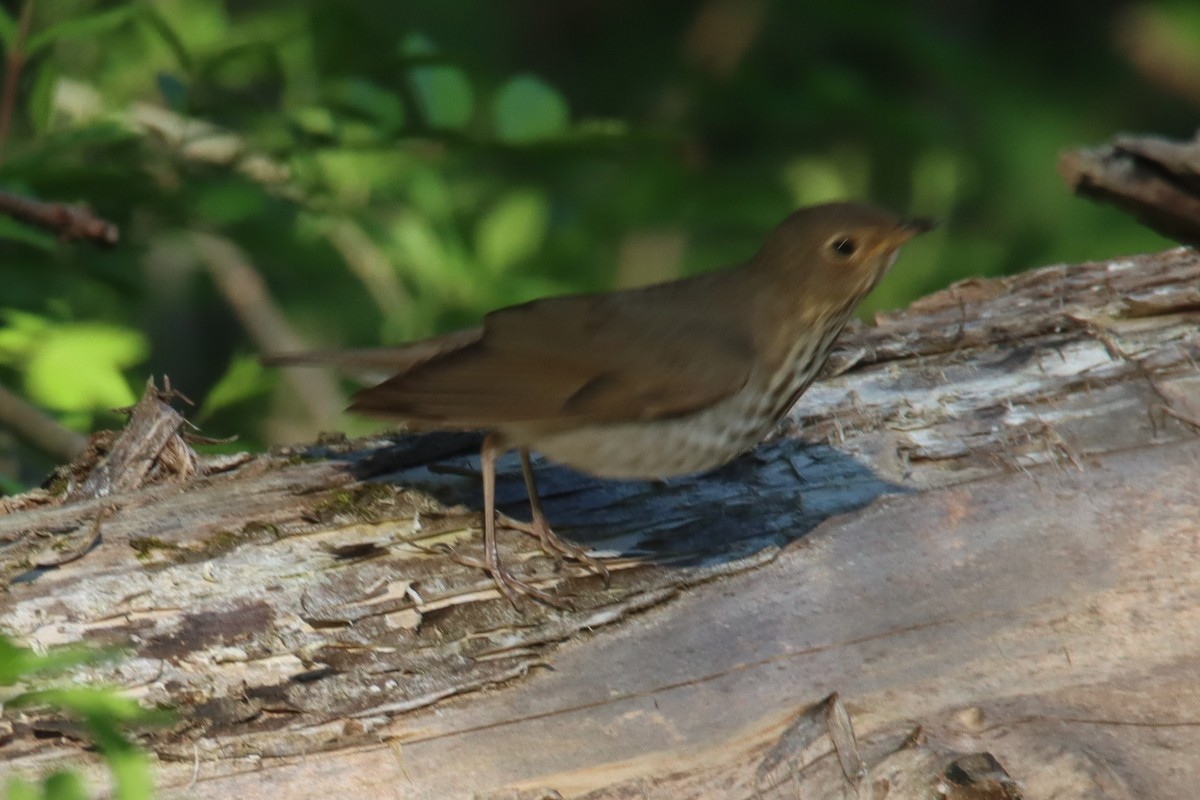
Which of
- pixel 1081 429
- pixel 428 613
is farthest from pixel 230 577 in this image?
pixel 1081 429

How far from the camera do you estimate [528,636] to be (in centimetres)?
248

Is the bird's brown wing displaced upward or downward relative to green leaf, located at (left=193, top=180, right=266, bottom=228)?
downward

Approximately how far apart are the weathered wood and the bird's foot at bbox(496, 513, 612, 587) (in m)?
0.03

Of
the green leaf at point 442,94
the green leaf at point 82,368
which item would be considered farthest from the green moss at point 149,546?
the green leaf at point 442,94

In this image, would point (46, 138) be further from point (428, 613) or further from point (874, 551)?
point (874, 551)

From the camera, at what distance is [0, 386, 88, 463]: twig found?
10.6 feet

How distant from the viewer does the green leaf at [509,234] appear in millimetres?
4016

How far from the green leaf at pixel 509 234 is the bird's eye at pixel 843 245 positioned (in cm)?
128

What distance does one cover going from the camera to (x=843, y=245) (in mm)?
2980

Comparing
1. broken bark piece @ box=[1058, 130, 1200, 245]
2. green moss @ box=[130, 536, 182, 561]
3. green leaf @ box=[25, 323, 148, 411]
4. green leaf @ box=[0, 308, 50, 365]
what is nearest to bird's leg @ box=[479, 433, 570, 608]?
green moss @ box=[130, 536, 182, 561]

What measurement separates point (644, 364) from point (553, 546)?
1.43 ft

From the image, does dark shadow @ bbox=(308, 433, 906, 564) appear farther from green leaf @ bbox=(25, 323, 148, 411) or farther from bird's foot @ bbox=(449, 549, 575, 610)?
green leaf @ bbox=(25, 323, 148, 411)

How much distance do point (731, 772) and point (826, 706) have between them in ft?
0.70

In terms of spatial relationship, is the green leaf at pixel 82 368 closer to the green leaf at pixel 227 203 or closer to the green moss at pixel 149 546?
the green moss at pixel 149 546
